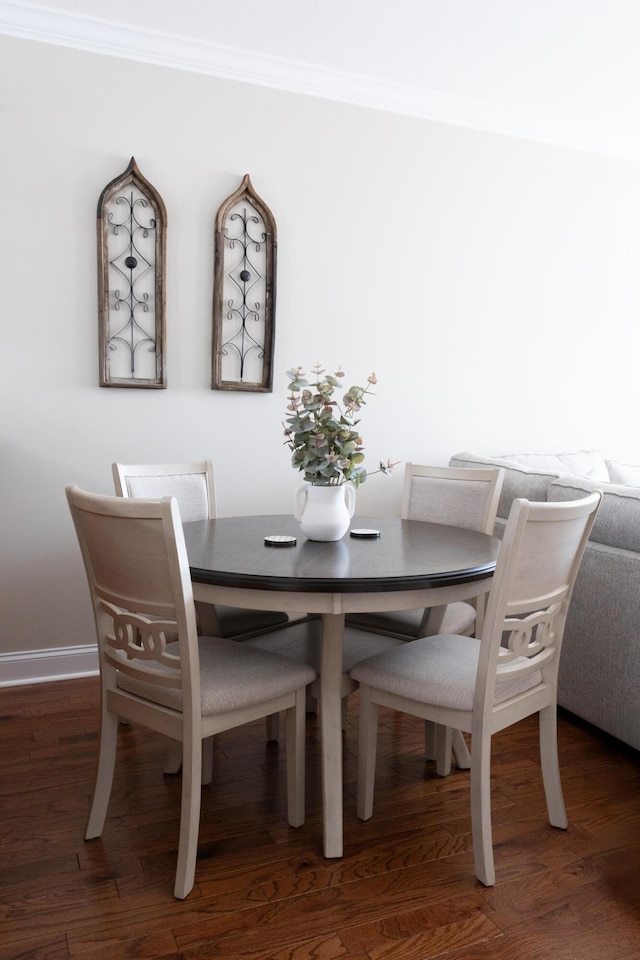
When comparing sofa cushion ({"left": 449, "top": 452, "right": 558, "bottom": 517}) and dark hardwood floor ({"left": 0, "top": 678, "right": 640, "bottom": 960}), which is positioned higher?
sofa cushion ({"left": 449, "top": 452, "right": 558, "bottom": 517})

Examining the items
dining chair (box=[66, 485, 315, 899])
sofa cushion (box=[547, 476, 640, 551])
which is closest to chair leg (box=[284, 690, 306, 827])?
dining chair (box=[66, 485, 315, 899])

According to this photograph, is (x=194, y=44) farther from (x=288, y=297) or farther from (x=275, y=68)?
(x=288, y=297)

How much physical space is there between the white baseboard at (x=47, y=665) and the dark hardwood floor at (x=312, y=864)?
0.60m

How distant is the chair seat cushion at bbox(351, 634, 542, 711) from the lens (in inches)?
74.6

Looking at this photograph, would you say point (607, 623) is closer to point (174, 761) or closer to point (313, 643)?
point (313, 643)

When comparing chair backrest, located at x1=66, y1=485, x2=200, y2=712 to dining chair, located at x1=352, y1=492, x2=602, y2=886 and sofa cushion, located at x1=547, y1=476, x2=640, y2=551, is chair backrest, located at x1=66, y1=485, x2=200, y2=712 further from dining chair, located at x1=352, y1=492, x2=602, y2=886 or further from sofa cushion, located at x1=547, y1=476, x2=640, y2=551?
sofa cushion, located at x1=547, y1=476, x2=640, y2=551

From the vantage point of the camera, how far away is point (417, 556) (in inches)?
82.7

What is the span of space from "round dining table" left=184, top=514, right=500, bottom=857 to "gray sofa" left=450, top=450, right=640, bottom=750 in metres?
0.53

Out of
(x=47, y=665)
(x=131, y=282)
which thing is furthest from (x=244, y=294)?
(x=47, y=665)

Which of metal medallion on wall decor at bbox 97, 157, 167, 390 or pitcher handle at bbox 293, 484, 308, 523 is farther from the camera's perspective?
metal medallion on wall decor at bbox 97, 157, 167, 390

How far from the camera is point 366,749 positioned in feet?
6.91

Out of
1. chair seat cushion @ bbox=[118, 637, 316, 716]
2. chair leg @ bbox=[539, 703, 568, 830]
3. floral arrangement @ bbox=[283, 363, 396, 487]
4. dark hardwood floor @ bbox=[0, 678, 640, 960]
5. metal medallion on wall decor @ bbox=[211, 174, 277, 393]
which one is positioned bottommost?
dark hardwood floor @ bbox=[0, 678, 640, 960]

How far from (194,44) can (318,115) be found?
63 cm

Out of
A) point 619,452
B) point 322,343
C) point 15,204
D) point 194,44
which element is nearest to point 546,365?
point 619,452
